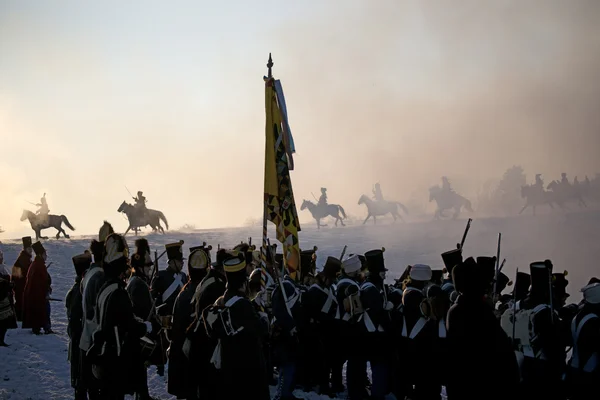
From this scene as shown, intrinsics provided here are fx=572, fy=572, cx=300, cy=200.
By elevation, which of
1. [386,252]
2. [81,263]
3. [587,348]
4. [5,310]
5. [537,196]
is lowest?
[386,252]

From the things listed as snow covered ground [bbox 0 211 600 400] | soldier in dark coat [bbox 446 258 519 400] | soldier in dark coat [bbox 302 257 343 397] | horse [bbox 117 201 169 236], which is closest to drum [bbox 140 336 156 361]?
snow covered ground [bbox 0 211 600 400]

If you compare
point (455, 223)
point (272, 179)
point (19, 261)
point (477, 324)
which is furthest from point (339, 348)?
point (455, 223)

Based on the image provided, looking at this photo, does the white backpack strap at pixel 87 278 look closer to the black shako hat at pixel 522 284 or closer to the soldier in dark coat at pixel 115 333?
the soldier in dark coat at pixel 115 333

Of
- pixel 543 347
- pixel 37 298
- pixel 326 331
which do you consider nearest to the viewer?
pixel 543 347

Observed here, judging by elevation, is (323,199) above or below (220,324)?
above

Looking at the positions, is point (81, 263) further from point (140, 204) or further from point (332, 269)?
point (140, 204)

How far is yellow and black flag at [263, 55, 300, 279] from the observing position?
10.5 metres

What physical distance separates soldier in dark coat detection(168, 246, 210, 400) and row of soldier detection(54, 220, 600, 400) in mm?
14

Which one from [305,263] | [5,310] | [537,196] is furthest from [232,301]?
[537,196]

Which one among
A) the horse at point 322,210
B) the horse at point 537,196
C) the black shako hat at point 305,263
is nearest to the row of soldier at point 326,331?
the black shako hat at point 305,263

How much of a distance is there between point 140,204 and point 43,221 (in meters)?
5.94

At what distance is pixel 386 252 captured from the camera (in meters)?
32.1

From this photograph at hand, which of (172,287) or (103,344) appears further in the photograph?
(172,287)

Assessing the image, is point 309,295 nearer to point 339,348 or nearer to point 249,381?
point 339,348
